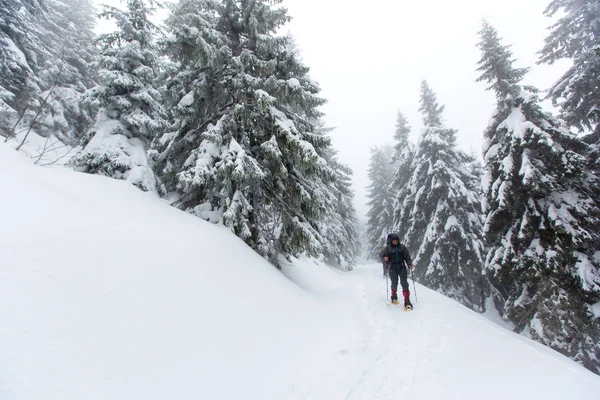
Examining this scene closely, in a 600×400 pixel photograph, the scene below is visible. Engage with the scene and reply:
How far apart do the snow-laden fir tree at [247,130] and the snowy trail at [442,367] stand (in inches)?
138

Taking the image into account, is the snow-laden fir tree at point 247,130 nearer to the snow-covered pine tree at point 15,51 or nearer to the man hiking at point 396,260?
the man hiking at point 396,260

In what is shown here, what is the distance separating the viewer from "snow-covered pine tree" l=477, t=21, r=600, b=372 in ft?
29.0

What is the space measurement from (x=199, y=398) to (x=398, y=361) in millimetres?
3492

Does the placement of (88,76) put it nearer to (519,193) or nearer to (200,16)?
(200,16)

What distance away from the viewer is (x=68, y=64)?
780 inches

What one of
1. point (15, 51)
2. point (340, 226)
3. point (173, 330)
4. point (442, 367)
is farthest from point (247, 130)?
point (340, 226)

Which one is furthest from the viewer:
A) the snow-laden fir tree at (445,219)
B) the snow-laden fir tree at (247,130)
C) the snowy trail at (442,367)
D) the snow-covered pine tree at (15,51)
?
the snow-laden fir tree at (445,219)

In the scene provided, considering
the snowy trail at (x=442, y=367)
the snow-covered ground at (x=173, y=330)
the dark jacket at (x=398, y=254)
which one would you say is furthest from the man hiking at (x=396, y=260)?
the snow-covered ground at (x=173, y=330)

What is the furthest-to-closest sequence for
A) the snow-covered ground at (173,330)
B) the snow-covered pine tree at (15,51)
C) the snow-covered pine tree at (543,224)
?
the snow-covered pine tree at (15,51) < the snow-covered pine tree at (543,224) < the snow-covered ground at (173,330)

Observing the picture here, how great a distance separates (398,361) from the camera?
4.75 metres

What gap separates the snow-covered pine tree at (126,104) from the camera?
9523 mm

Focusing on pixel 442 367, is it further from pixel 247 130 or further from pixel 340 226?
pixel 340 226

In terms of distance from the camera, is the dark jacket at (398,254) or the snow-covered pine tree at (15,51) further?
the snow-covered pine tree at (15,51)

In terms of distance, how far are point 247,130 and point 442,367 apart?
8183 millimetres
